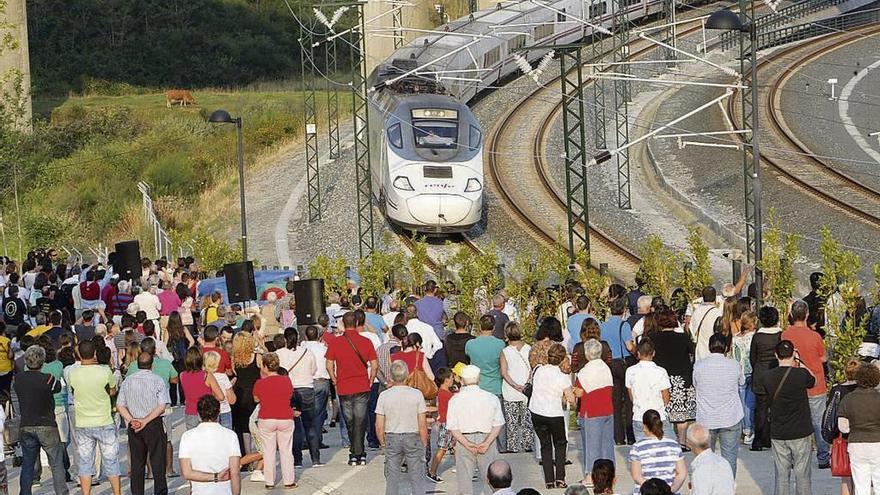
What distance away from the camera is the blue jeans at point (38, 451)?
1644 cm

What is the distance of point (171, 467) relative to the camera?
18188mm

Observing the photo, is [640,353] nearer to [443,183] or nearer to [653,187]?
[443,183]

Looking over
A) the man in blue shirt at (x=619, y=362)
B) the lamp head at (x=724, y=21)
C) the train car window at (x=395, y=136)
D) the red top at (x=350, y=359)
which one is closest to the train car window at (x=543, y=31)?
the train car window at (x=395, y=136)

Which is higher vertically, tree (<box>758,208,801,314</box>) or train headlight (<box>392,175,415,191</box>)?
train headlight (<box>392,175,415,191</box>)

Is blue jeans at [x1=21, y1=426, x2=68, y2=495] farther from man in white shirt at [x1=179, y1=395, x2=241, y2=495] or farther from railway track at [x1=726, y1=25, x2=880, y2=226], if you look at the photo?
railway track at [x1=726, y1=25, x2=880, y2=226]

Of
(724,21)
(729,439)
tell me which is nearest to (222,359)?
(729,439)

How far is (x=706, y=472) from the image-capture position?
38.8 ft

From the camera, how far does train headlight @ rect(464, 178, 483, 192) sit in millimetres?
39719

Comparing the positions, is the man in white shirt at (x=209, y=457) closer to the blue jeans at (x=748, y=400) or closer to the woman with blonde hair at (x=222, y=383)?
the woman with blonde hair at (x=222, y=383)

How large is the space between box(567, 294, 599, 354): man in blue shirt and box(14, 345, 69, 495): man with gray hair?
6.07 metres

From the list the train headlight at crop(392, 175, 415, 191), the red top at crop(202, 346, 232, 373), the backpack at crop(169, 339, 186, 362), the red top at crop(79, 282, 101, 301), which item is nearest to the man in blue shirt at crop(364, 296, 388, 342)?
the red top at crop(202, 346, 232, 373)

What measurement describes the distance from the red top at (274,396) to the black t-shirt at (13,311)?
9.87 metres

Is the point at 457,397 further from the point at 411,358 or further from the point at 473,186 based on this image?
the point at 473,186

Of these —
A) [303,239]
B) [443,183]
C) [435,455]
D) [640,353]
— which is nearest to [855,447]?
[640,353]
